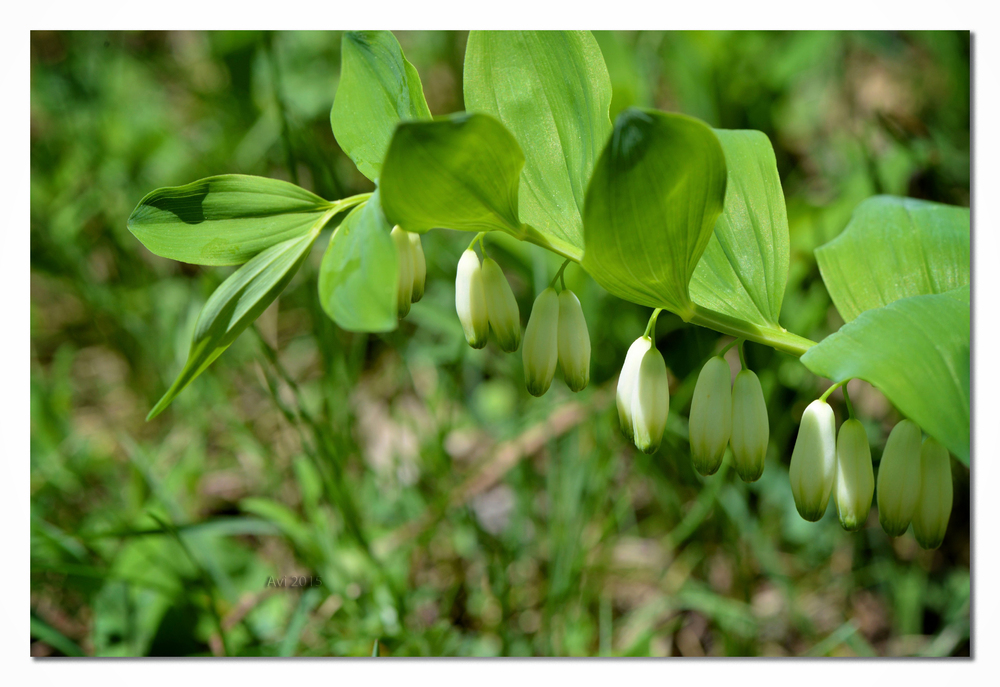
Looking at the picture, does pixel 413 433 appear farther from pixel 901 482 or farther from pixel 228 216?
pixel 901 482

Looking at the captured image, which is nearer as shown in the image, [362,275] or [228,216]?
[362,275]

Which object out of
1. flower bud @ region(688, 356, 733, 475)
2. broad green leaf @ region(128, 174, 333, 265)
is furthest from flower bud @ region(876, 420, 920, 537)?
broad green leaf @ region(128, 174, 333, 265)

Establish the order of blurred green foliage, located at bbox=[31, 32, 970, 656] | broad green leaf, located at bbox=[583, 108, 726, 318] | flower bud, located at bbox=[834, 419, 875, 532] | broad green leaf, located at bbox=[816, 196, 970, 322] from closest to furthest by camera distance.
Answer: broad green leaf, located at bbox=[583, 108, 726, 318]
flower bud, located at bbox=[834, 419, 875, 532]
broad green leaf, located at bbox=[816, 196, 970, 322]
blurred green foliage, located at bbox=[31, 32, 970, 656]

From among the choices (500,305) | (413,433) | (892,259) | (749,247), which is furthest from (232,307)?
(413,433)

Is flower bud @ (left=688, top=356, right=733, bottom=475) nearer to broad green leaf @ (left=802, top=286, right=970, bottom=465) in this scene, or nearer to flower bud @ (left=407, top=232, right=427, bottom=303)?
broad green leaf @ (left=802, top=286, right=970, bottom=465)

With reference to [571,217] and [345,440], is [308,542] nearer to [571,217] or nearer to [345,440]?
[345,440]

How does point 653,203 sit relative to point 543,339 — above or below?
above

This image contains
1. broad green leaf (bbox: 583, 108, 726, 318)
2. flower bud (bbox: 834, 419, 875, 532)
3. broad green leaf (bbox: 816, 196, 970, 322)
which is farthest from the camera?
broad green leaf (bbox: 816, 196, 970, 322)
